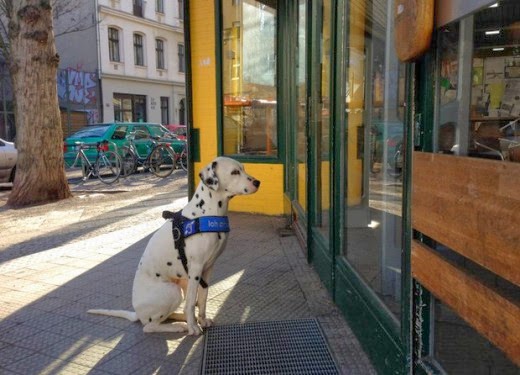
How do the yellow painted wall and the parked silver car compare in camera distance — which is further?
the parked silver car

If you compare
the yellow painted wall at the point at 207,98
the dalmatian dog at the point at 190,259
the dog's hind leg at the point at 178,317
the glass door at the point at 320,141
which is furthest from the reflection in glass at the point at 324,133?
the yellow painted wall at the point at 207,98

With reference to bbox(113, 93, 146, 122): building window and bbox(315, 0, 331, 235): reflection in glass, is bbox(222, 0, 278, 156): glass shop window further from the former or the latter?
bbox(113, 93, 146, 122): building window

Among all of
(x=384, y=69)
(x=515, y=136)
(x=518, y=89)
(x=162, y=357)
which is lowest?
(x=162, y=357)

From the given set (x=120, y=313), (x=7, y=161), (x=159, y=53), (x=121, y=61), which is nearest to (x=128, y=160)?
(x=7, y=161)

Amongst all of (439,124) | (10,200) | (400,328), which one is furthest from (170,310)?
(10,200)

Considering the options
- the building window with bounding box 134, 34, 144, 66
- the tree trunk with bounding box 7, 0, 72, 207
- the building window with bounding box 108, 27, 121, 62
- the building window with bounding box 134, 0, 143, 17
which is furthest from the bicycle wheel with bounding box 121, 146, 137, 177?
the building window with bounding box 134, 0, 143, 17

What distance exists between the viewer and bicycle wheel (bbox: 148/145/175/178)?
1491cm

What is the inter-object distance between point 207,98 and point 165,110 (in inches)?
1095

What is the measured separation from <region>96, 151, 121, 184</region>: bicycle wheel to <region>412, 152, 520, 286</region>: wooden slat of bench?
12349mm

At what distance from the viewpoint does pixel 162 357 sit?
325cm

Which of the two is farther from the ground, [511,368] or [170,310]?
[511,368]

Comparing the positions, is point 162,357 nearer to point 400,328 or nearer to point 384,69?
point 400,328

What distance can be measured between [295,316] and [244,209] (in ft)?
13.5

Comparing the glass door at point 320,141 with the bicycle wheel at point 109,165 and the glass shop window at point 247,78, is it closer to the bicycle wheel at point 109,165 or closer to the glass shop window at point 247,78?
the glass shop window at point 247,78
